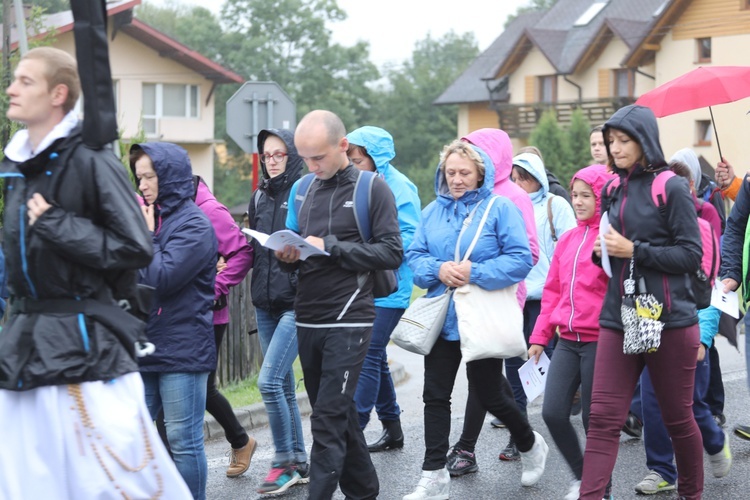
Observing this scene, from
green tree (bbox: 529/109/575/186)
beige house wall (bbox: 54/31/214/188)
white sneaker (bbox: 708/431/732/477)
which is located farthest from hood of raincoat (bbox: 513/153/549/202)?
beige house wall (bbox: 54/31/214/188)

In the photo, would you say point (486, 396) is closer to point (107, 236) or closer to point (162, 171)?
point (162, 171)

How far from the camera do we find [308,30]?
248 ft

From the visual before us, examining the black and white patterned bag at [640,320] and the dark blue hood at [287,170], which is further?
the dark blue hood at [287,170]

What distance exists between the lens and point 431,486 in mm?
6129

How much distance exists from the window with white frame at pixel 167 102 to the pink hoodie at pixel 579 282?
148ft

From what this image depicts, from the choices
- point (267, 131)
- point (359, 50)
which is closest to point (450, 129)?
point (359, 50)

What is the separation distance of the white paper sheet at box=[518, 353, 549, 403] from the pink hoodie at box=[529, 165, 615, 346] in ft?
1.13

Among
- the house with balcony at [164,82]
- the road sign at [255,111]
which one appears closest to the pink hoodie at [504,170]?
the road sign at [255,111]

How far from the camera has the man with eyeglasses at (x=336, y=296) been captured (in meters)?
5.43

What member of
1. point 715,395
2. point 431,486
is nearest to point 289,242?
point 431,486

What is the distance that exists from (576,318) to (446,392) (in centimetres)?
83

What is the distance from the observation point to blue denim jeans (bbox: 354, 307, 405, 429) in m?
6.93

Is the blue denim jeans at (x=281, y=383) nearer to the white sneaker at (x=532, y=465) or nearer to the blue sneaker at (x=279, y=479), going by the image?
the blue sneaker at (x=279, y=479)

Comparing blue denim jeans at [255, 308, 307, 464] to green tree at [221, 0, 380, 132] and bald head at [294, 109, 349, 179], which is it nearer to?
bald head at [294, 109, 349, 179]
